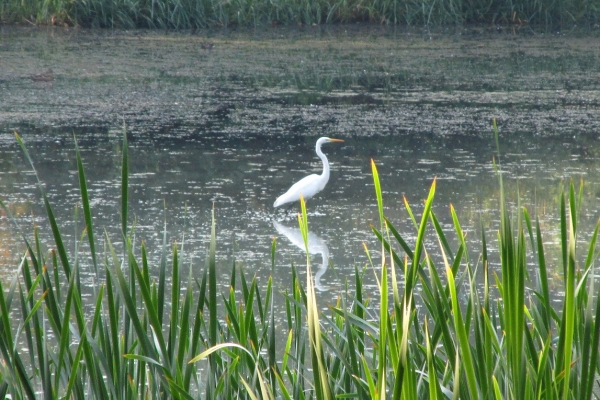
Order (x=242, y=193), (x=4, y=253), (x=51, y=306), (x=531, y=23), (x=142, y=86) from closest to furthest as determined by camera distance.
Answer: (x=51, y=306) < (x=4, y=253) < (x=242, y=193) < (x=142, y=86) < (x=531, y=23)

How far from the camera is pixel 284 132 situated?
7.45 meters

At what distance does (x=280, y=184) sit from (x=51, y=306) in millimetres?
4363

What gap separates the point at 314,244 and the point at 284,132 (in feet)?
9.65

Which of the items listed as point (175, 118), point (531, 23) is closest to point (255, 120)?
point (175, 118)

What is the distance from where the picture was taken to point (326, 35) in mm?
14508

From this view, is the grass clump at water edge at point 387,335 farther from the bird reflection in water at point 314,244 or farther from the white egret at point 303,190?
the white egret at point 303,190

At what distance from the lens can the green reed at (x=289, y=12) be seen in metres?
14.2

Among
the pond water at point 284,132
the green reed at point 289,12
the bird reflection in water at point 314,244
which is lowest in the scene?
the bird reflection in water at point 314,244

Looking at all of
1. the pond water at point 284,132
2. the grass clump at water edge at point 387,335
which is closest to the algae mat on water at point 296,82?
the pond water at point 284,132

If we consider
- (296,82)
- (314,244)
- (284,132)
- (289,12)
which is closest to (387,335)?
(314,244)

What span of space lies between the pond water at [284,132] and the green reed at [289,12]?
98 centimetres

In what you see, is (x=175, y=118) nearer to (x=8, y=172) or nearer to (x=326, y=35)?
(x=8, y=172)

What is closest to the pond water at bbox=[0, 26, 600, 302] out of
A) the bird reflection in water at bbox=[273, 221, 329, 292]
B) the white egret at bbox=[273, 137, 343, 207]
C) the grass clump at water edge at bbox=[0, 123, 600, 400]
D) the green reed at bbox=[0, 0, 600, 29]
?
the bird reflection in water at bbox=[273, 221, 329, 292]

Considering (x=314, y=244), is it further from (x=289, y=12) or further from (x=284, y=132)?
(x=289, y=12)
